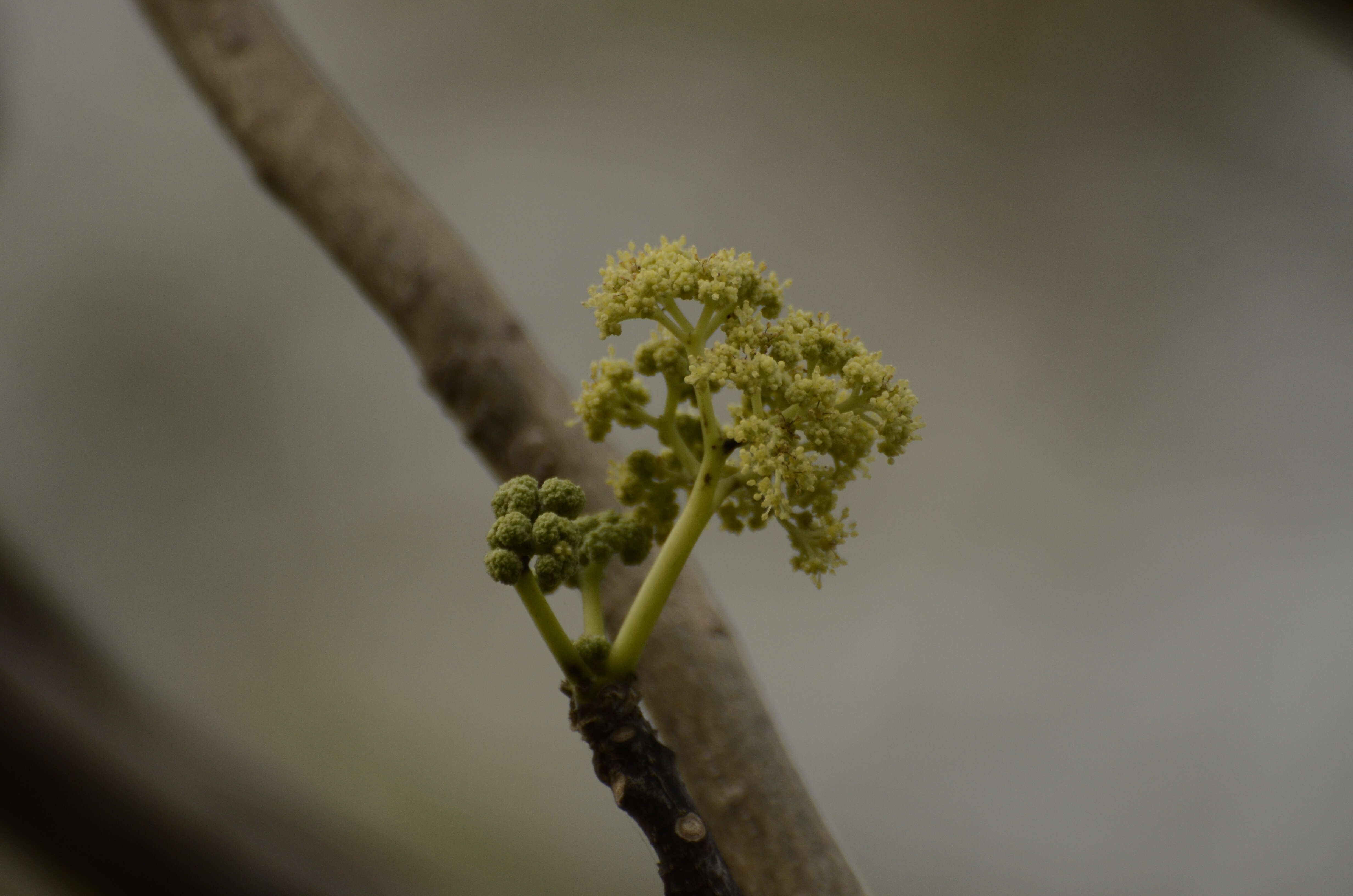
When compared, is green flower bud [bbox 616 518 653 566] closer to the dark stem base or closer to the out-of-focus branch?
the dark stem base

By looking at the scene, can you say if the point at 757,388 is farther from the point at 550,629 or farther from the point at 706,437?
the point at 550,629

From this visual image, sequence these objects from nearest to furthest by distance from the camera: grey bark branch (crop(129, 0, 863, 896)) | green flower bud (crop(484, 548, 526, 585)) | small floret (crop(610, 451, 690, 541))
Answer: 1. green flower bud (crop(484, 548, 526, 585))
2. small floret (crop(610, 451, 690, 541))
3. grey bark branch (crop(129, 0, 863, 896))

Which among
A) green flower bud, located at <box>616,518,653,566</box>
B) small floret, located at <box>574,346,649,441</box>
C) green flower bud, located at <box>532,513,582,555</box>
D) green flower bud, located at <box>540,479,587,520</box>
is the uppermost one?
small floret, located at <box>574,346,649,441</box>

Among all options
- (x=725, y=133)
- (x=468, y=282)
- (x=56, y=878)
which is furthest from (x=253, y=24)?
(x=56, y=878)

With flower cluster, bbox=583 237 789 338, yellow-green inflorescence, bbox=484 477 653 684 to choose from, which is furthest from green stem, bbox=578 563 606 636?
flower cluster, bbox=583 237 789 338

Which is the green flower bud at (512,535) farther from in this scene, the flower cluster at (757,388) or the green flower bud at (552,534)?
the flower cluster at (757,388)

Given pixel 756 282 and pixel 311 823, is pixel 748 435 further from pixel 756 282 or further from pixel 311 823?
pixel 311 823
